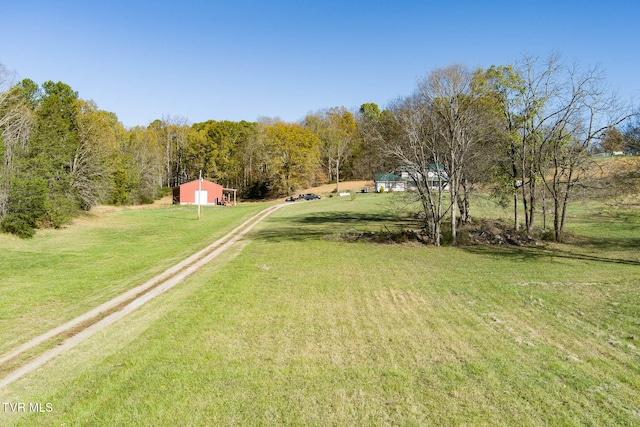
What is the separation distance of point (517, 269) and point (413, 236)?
8532 millimetres

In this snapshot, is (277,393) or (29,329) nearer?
(277,393)

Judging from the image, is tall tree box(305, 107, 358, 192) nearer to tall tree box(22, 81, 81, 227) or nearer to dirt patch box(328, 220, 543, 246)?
tall tree box(22, 81, 81, 227)

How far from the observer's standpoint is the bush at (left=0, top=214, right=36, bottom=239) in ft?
89.3

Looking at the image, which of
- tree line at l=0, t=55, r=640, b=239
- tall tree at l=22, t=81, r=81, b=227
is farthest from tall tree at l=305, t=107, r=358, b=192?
tall tree at l=22, t=81, r=81, b=227

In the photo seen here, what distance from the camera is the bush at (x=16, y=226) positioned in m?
27.2

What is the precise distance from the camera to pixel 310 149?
7669 cm

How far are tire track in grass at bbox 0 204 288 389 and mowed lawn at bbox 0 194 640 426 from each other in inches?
15.6

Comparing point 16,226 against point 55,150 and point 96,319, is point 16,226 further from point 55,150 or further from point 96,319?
point 96,319

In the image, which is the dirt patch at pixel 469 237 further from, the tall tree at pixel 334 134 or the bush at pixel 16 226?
the tall tree at pixel 334 134

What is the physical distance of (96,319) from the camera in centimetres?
1027

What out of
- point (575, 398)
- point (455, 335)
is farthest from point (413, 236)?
point (575, 398)

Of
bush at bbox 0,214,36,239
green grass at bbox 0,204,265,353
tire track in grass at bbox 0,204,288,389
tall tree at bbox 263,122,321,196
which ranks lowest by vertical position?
tire track in grass at bbox 0,204,288,389

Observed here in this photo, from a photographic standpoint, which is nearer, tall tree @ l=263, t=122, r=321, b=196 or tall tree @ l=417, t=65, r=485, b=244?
tall tree @ l=417, t=65, r=485, b=244

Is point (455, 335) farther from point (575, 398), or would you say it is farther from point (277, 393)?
point (277, 393)
